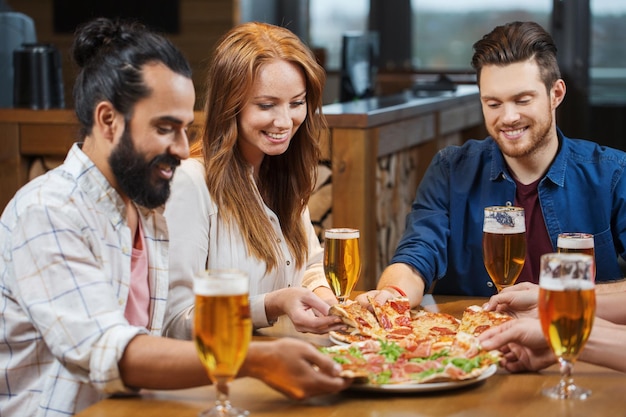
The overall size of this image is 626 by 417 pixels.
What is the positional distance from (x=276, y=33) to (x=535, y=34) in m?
0.74

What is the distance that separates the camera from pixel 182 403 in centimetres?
161

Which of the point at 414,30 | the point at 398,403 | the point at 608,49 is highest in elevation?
the point at 414,30

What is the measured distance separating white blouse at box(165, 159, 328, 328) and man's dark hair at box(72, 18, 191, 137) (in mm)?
443

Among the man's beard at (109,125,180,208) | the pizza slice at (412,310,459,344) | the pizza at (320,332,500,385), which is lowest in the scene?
the pizza slice at (412,310,459,344)

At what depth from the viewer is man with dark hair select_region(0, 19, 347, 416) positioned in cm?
162

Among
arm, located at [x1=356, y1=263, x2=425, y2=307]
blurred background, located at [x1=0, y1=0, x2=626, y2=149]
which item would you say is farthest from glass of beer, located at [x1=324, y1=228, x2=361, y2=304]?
blurred background, located at [x1=0, y1=0, x2=626, y2=149]

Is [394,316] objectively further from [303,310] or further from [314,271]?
[314,271]

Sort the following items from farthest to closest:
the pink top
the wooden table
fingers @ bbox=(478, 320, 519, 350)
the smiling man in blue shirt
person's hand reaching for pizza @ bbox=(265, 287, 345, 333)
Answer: the smiling man in blue shirt
person's hand reaching for pizza @ bbox=(265, 287, 345, 333)
the pink top
fingers @ bbox=(478, 320, 519, 350)
the wooden table

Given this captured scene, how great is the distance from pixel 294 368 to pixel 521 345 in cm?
46

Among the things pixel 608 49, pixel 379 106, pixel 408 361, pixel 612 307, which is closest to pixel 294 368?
pixel 408 361

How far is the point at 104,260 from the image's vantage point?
178 cm

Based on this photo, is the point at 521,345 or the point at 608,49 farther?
the point at 608,49

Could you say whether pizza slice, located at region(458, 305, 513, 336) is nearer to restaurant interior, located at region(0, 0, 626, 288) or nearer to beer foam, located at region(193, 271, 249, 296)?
beer foam, located at region(193, 271, 249, 296)

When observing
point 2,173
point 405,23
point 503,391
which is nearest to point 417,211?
point 503,391
